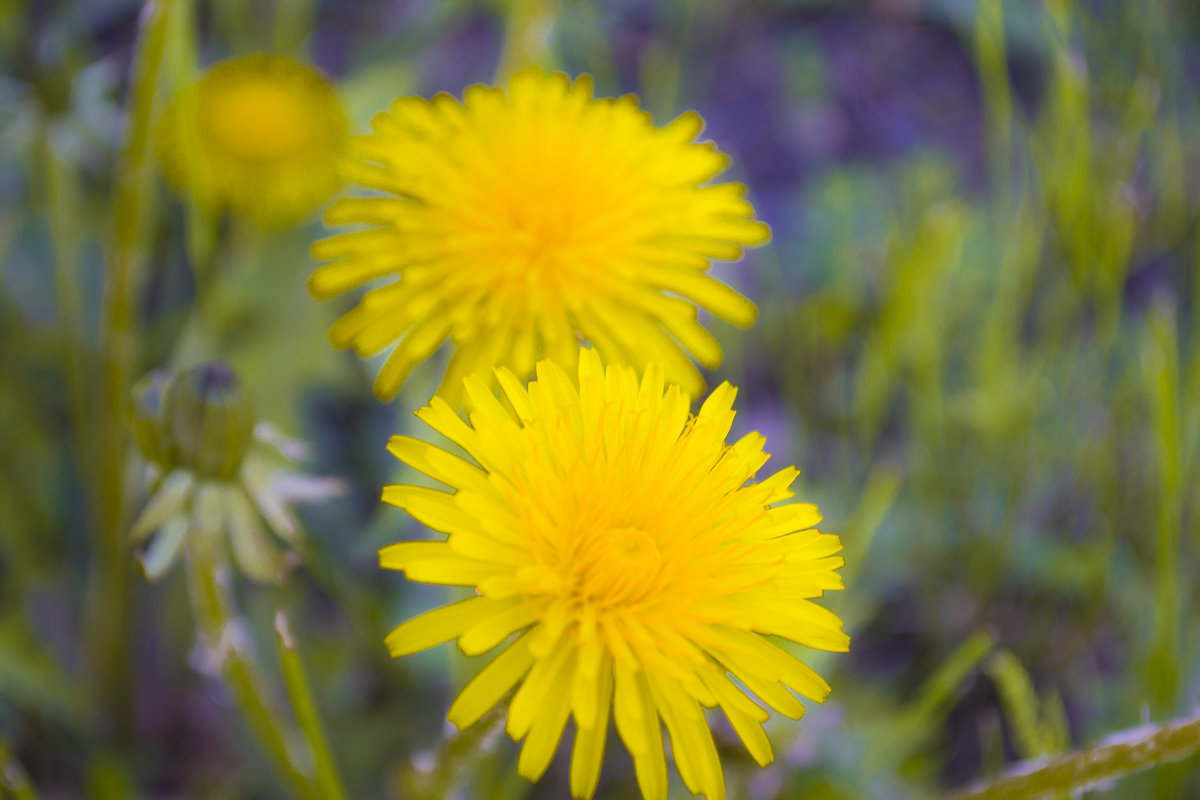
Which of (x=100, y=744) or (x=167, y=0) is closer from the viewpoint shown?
(x=167, y=0)

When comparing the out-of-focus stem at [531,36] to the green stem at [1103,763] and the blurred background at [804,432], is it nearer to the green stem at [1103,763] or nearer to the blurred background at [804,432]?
the blurred background at [804,432]

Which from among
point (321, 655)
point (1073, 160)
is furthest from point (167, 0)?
point (1073, 160)

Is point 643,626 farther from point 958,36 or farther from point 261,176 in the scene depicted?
point 958,36

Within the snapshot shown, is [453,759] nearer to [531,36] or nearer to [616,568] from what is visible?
[616,568]

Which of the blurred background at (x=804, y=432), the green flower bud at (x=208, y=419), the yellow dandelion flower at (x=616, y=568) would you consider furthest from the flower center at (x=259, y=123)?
the yellow dandelion flower at (x=616, y=568)

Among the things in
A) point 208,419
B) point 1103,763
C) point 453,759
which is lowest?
point 1103,763

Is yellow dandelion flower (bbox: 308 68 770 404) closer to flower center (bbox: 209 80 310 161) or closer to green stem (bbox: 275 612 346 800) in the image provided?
green stem (bbox: 275 612 346 800)

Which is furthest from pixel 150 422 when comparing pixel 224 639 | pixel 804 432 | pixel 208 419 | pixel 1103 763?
pixel 804 432
